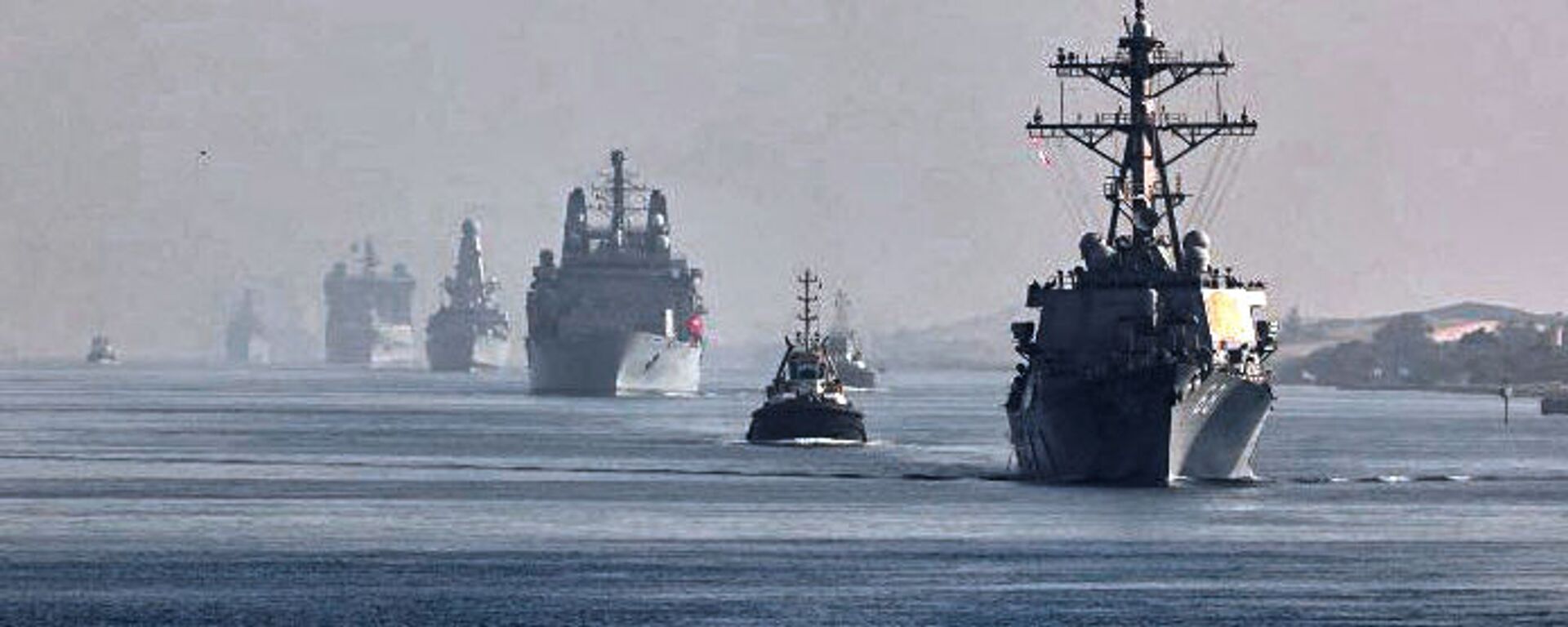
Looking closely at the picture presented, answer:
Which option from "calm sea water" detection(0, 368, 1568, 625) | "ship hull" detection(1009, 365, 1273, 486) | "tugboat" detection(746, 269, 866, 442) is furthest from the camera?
"tugboat" detection(746, 269, 866, 442)

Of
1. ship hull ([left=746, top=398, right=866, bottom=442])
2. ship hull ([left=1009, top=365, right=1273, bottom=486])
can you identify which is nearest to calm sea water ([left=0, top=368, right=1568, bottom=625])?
ship hull ([left=1009, top=365, right=1273, bottom=486])

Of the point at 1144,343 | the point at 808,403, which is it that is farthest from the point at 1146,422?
the point at 808,403

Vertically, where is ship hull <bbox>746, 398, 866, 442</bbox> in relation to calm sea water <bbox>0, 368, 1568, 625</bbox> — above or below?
above

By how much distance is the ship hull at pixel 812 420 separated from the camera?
601ft

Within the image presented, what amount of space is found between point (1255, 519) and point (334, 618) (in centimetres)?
4295

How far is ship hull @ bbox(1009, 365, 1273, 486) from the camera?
12531 cm

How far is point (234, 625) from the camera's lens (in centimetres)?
8344

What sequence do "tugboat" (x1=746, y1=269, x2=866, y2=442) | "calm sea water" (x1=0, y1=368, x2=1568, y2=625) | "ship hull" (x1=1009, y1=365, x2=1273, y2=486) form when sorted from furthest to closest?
1. "tugboat" (x1=746, y1=269, x2=866, y2=442)
2. "ship hull" (x1=1009, y1=365, x2=1273, y2=486)
3. "calm sea water" (x1=0, y1=368, x2=1568, y2=625)

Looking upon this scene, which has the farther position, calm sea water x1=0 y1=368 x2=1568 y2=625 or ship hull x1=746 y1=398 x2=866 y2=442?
ship hull x1=746 y1=398 x2=866 y2=442

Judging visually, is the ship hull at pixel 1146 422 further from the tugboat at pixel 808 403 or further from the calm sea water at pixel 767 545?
the tugboat at pixel 808 403

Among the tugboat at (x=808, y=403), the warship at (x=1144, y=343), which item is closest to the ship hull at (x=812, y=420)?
the tugboat at (x=808, y=403)

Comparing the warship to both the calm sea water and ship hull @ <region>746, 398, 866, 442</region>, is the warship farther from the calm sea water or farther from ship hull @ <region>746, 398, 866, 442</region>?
ship hull @ <region>746, 398, 866, 442</region>

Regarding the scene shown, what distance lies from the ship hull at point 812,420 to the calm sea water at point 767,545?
55.1ft

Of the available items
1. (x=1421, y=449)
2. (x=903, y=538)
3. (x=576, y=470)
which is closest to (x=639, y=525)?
(x=903, y=538)
